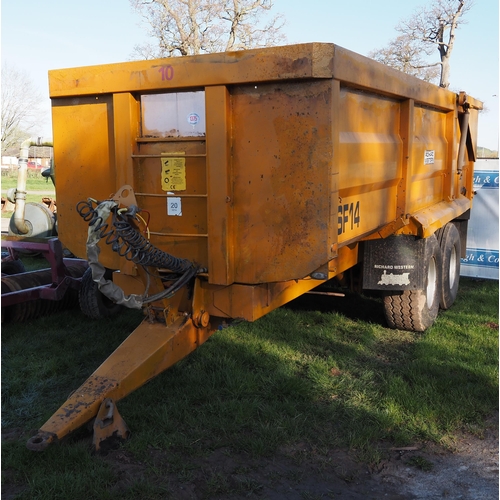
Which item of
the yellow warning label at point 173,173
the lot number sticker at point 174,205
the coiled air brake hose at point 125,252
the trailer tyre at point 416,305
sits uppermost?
the yellow warning label at point 173,173

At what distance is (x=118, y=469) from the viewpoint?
3236 mm

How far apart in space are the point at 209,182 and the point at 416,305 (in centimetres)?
288

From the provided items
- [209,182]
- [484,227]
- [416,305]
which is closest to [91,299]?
[209,182]

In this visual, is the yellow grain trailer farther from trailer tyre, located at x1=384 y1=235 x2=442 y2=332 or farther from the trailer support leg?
trailer tyre, located at x1=384 y1=235 x2=442 y2=332

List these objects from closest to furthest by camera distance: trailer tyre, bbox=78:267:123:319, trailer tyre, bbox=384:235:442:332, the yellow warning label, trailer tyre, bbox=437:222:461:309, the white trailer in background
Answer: the yellow warning label
trailer tyre, bbox=384:235:442:332
trailer tyre, bbox=78:267:123:319
trailer tyre, bbox=437:222:461:309
the white trailer in background

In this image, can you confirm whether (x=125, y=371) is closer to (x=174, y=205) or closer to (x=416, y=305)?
(x=174, y=205)


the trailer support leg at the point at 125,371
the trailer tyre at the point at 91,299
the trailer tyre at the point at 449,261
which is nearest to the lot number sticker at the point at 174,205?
the trailer support leg at the point at 125,371

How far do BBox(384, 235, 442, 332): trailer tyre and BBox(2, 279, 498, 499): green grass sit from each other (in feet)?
0.35

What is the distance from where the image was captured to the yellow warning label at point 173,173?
373cm

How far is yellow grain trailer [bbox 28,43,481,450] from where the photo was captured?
130 inches

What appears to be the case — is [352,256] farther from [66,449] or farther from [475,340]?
[66,449]

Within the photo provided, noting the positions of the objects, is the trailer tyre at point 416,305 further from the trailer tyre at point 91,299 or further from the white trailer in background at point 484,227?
the trailer tyre at point 91,299

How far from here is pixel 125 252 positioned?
3.40m

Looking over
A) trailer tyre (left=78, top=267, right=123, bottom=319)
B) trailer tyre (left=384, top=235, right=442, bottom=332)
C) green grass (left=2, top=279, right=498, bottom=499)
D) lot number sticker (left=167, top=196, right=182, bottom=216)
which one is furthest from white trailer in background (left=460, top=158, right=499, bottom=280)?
lot number sticker (left=167, top=196, right=182, bottom=216)
